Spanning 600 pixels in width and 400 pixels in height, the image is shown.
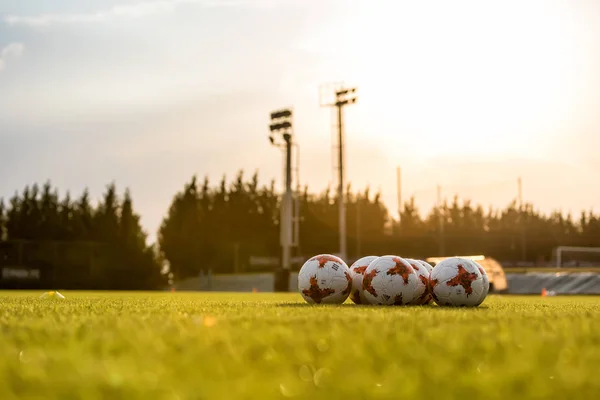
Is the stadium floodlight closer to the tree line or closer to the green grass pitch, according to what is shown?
the tree line

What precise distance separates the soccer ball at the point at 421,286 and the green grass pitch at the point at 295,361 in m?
4.53

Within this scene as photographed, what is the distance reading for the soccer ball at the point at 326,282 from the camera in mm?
9680

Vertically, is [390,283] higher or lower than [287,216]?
lower

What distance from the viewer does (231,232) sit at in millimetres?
55969

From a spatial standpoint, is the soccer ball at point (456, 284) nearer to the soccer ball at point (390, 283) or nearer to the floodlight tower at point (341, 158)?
the soccer ball at point (390, 283)

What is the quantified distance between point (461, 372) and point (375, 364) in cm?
42

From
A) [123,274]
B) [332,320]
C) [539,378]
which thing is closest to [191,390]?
[539,378]

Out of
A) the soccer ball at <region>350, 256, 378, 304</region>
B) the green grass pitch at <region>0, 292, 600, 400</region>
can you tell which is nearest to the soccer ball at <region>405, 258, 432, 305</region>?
the soccer ball at <region>350, 256, 378, 304</region>

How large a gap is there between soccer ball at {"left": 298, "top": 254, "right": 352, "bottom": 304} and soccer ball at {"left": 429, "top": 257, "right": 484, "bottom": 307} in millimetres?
1260

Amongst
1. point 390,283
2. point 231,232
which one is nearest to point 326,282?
point 390,283

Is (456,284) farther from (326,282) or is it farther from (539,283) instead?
(539,283)

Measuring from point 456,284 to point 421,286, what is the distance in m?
0.49

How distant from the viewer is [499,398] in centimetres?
241

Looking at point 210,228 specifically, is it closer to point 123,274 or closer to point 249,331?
point 123,274
